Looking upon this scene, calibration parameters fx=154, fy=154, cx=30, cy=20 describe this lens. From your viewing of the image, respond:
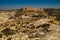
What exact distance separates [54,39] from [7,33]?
8864 millimetres

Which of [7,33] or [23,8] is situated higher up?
[23,8]

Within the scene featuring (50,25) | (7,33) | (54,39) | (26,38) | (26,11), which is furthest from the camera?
(26,11)

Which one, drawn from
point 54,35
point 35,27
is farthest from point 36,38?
point 35,27

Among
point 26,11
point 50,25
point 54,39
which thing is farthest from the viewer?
point 26,11

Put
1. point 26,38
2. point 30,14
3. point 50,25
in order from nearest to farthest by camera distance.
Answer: point 26,38 → point 50,25 → point 30,14

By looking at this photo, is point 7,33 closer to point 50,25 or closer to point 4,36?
point 4,36

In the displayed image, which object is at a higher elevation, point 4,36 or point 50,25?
point 50,25

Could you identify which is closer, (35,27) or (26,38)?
(26,38)

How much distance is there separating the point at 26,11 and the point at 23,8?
199cm

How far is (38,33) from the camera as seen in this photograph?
22500 millimetres

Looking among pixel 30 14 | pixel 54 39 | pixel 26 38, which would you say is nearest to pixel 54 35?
pixel 54 39

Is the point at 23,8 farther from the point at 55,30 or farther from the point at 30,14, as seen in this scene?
the point at 55,30

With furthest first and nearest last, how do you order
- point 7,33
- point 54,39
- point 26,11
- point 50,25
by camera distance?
point 26,11 → point 7,33 → point 50,25 → point 54,39

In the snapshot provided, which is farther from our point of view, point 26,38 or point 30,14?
point 30,14
